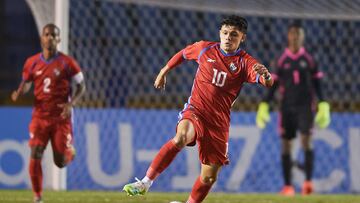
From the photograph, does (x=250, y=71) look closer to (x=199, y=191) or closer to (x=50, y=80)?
(x=199, y=191)

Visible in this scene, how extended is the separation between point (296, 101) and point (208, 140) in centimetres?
524

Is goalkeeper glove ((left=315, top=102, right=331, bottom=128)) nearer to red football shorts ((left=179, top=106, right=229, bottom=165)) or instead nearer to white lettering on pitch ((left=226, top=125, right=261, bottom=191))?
white lettering on pitch ((left=226, top=125, right=261, bottom=191))

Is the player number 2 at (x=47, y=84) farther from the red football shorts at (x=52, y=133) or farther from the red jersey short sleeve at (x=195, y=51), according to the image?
the red jersey short sleeve at (x=195, y=51)

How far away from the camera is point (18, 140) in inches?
497

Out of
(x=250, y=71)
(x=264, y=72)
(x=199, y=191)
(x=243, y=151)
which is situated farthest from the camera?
(x=243, y=151)

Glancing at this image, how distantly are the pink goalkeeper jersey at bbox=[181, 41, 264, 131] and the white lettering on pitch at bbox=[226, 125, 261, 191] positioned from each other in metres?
5.27

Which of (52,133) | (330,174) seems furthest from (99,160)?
(330,174)

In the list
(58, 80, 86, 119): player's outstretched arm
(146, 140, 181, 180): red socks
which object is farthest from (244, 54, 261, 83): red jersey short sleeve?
(58, 80, 86, 119): player's outstretched arm

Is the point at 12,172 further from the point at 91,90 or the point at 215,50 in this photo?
the point at 215,50

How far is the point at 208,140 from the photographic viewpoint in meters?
7.53

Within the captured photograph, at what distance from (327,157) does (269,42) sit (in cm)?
575

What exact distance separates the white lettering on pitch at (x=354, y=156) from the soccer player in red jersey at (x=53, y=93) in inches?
172

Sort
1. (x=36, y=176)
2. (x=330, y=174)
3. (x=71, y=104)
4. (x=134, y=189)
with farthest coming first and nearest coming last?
(x=330, y=174) → (x=71, y=104) → (x=36, y=176) → (x=134, y=189)

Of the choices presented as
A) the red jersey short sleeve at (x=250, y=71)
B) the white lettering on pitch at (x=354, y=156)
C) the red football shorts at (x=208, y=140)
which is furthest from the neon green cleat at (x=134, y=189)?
the white lettering on pitch at (x=354, y=156)
